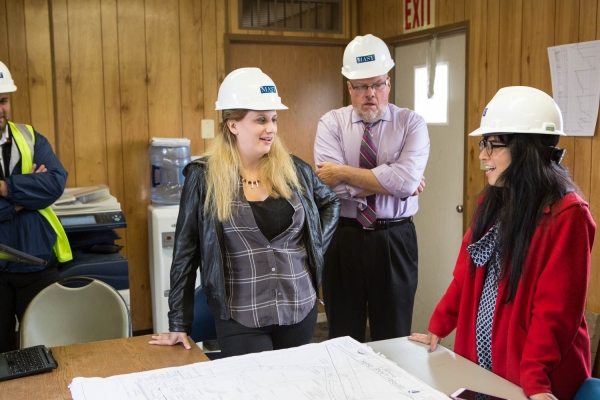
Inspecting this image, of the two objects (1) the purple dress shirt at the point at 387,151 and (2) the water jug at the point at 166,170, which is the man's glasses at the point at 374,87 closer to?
(1) the purple dress shirt at the point at 387,151

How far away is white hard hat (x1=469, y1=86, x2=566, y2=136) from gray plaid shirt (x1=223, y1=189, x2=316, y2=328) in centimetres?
78

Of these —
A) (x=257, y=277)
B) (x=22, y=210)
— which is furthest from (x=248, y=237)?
(x=22, y=210)

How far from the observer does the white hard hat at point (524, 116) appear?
66.6 inches

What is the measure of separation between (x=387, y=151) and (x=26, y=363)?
1.73m

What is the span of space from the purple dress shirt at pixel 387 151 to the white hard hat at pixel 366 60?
190 millimetres

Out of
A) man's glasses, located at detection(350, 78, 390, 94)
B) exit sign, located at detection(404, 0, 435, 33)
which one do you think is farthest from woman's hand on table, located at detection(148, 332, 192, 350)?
exit sign, located at detection(404, 0, 435, 33)

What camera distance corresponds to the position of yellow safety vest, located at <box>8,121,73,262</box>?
9.55 feet

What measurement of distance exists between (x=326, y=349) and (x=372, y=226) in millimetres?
1214

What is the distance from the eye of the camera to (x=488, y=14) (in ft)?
11.7

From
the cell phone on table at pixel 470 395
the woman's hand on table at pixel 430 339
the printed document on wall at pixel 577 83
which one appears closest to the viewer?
the cell phone on table at pixel 470 395

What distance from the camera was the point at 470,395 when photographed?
1439mm

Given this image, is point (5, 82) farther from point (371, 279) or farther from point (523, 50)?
point (523, 50)

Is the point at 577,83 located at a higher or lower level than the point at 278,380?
higher

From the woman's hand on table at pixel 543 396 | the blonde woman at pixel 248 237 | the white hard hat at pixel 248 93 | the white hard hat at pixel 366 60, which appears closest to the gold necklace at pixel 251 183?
the blonde woman at pixel 248 237
